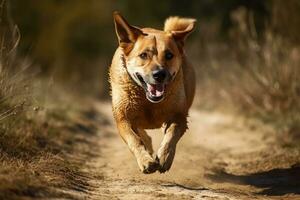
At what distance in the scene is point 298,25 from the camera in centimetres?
1421

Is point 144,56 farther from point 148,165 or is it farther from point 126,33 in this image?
point 148,165

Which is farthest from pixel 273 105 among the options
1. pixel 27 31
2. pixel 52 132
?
pixel 27 31

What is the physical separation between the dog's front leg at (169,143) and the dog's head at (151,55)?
346 mm

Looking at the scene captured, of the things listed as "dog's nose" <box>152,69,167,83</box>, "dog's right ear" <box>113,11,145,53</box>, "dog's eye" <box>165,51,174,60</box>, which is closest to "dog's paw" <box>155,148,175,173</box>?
"dog's nose" <box>152,69,167,83</box>

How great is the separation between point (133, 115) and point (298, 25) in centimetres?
694

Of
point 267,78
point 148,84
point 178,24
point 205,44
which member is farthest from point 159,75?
point 205,44

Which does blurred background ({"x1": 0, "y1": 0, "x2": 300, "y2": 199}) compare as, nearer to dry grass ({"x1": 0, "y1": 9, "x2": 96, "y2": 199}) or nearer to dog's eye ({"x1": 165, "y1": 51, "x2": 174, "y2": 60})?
dry grass ({"x1": 0, "y1": 9, "x2": 96, "y2": 199})

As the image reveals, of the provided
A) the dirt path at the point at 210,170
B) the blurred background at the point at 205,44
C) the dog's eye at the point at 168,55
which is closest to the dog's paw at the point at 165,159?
the dirt path at the point at 210,170

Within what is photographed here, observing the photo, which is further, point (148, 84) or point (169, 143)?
point (148, 84)

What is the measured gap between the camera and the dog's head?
7852 millimetres

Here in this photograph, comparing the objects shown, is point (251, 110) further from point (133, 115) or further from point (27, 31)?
point (27, 31)

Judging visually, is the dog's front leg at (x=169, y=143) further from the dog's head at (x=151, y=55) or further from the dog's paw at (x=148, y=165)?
the dog's head at (x=151, y=55)

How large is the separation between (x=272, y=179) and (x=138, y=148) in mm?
2035

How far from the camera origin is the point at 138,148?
7.59m
